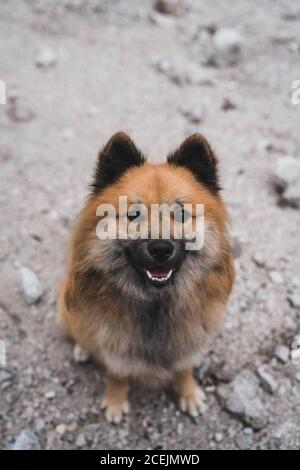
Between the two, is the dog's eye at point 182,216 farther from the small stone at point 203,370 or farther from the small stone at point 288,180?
the small stone at point 288,180

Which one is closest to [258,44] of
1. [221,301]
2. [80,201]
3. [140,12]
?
[140,12]

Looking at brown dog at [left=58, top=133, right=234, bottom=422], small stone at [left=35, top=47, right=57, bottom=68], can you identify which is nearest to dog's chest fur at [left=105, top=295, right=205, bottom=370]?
brown dog at [left=58, top=133, right=234, bottom=422]

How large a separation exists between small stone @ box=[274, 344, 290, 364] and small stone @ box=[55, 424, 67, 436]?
5.11 feet

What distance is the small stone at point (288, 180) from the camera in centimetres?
389

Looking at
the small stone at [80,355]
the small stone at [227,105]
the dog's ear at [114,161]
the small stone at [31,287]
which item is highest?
the small stone at [227,105]

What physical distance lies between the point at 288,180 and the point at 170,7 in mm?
3595

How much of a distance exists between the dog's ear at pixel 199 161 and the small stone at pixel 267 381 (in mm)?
1388

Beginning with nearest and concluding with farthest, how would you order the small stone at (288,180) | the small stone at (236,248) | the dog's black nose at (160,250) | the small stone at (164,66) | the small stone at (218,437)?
the dog's black nose at (160,250) → the small stone at (218,437) → the small stone at (236,248) → the small stone at (288,180) → the small stone at (164,66)

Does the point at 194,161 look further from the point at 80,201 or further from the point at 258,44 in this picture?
the point at 258,44

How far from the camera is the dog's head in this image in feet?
7.33

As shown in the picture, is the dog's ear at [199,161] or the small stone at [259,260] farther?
the small stone at [259,260]

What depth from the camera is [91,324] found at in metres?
2.54

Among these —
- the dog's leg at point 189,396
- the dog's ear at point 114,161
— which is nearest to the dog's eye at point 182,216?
the dog's ear at point 114,161
